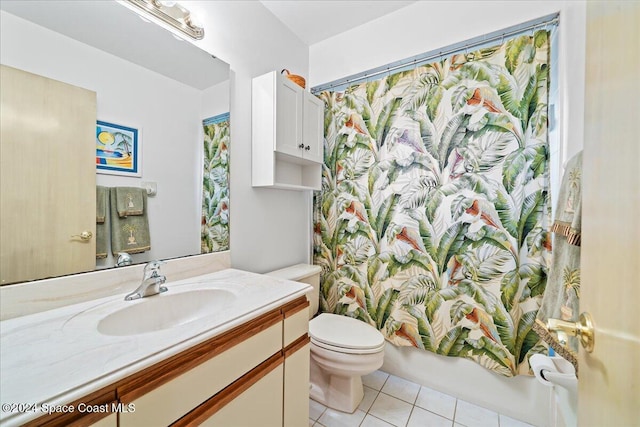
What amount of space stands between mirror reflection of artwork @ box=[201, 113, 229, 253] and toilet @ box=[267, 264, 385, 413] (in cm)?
46

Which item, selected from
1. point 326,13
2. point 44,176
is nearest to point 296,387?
point 44,176

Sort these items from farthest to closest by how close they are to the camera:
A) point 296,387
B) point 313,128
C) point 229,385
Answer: point 313,128, point 296,387, point 229,385

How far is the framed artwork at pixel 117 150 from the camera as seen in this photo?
950 millimetres

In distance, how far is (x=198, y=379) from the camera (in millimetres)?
675

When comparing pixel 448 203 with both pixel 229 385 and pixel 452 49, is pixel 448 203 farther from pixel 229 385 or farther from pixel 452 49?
pixel 229 385

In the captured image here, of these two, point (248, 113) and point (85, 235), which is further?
point (248, 113)

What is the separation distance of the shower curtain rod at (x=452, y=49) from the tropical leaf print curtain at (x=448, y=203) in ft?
0.24

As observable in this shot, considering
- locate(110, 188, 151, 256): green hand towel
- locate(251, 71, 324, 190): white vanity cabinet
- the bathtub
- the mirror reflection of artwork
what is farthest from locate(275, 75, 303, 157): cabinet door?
the bathtub

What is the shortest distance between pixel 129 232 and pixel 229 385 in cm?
73

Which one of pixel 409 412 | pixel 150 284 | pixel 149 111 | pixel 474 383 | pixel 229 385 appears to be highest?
pixel 149 111

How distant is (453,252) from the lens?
4.81 feet

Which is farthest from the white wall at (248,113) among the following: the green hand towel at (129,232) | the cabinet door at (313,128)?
the green hand towel at (129,232)

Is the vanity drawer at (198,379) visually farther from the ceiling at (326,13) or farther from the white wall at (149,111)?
the ceiling at (326,13)

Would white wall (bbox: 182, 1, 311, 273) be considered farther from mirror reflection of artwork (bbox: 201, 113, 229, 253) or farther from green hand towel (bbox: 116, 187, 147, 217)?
green hand towel (bbox: 116, 187, 147, 217)
